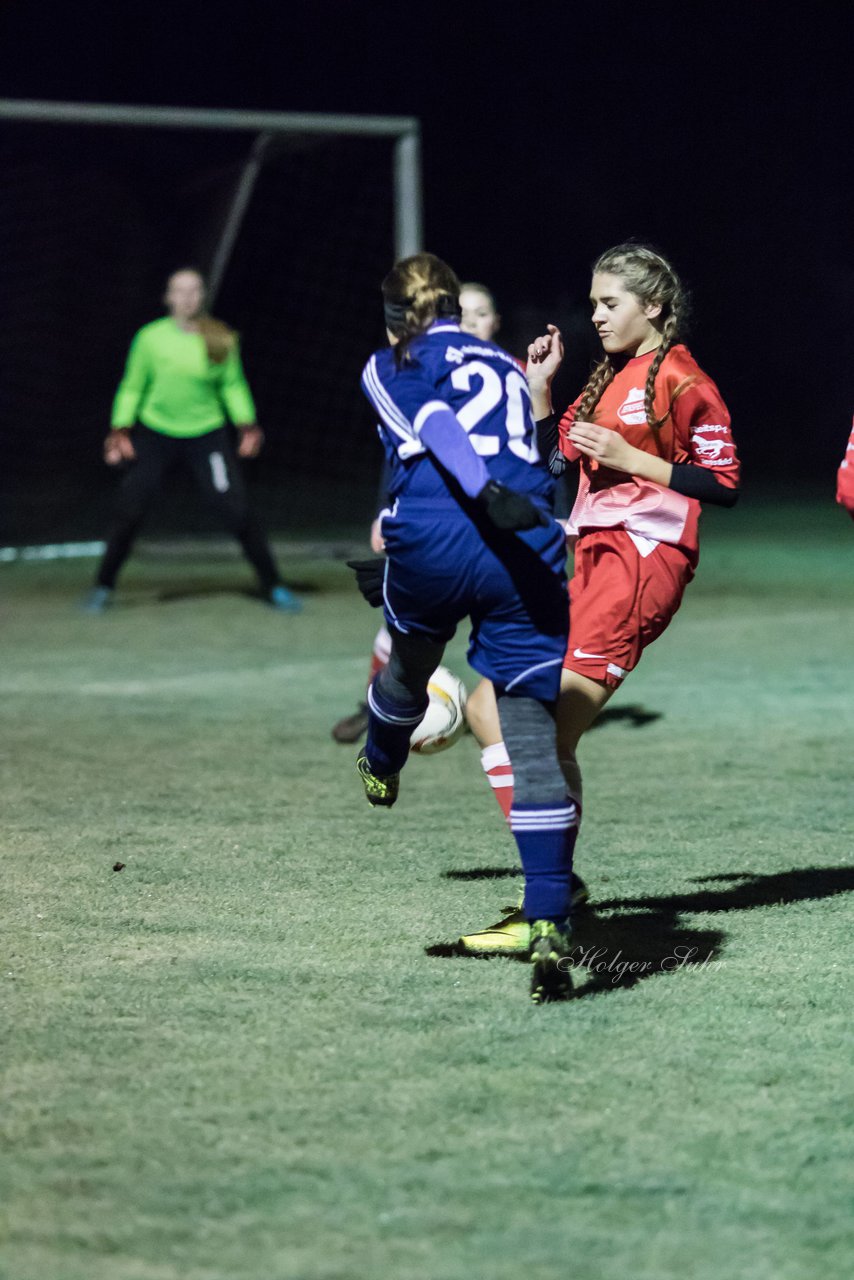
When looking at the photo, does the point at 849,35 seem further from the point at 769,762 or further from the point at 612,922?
the point at 612,922

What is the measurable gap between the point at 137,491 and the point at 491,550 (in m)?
8.04

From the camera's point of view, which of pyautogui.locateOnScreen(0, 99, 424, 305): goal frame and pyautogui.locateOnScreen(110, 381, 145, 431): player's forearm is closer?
pyautogui.locateOnScreen(110, 381, 145, 431): player's forearm

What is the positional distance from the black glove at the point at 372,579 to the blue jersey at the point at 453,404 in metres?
0.43

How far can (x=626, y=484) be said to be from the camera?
4.59 meters

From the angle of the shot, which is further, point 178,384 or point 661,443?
point 178,384

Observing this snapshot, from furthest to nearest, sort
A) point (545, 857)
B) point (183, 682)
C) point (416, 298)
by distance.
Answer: point (183, 682)
point (416, 298)
point (545, 857)

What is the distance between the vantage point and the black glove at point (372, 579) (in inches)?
175

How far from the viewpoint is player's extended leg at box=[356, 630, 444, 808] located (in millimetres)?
4301

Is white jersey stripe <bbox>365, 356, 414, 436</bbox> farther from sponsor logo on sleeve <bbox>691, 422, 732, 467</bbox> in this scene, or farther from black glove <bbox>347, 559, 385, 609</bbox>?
sponsor logo on sleeve <bbox>691, 422, 732, 467</bbox>

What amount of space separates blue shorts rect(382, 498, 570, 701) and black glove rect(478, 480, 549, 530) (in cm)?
26

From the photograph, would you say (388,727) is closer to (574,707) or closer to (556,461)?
(574,707)

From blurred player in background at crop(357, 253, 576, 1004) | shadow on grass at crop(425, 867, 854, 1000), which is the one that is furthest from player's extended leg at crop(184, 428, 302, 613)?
blurred player in background at crop(357, 253, 576, 1004)

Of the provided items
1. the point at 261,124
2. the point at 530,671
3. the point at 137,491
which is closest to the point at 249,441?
the point at 137,491

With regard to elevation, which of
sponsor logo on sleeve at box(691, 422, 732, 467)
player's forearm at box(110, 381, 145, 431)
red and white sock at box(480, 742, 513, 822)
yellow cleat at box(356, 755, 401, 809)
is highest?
sponsor logo on sleeve at box(691, 422, 732, 467)
